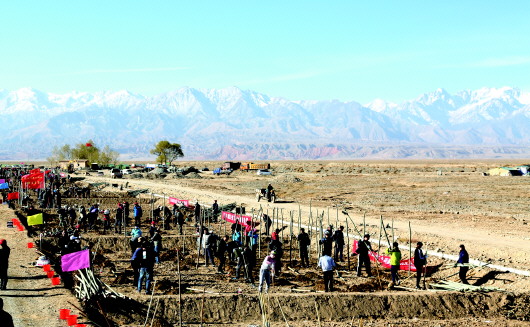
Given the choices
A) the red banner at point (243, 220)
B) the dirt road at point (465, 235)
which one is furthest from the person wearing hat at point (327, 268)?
the dirt road at point (465, 235)

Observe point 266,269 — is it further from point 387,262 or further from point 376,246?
point 376,246

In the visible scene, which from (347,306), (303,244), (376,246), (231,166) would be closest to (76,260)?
(347,306)

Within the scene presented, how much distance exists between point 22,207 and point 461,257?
35.0m

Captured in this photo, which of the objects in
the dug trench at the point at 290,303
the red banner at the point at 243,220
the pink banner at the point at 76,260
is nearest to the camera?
the dug trench at the point at 290,303

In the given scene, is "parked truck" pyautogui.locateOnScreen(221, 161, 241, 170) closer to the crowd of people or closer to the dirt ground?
the dirt ground

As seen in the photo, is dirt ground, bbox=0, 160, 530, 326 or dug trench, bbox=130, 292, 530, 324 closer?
dug trench, bbox=130, 292, 530, 324

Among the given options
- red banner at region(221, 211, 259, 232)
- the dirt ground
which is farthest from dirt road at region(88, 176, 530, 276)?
red banner at region(221, 211, 259, 232)

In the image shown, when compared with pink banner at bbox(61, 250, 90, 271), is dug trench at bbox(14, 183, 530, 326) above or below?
below

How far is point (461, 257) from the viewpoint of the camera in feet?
74.2

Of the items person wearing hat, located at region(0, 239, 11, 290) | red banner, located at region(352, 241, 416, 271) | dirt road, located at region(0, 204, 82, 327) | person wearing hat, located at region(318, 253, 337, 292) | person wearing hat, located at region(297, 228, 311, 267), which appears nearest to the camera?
dirt road, located at region(0, 204, 82, 327)

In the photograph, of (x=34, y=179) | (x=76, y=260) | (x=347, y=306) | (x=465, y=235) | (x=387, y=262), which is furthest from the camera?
(x=34, y=179)

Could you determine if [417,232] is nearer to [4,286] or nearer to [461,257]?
[461,257]

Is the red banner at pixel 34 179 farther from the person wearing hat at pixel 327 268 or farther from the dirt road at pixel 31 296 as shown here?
the person wearing hat at pixel 327 268

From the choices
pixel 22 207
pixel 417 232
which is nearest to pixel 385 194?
pixel 417 232
